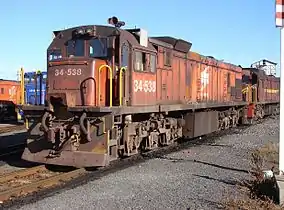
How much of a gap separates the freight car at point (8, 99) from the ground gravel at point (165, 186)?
23874mm

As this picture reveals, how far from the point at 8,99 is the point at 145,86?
25327 millimetres

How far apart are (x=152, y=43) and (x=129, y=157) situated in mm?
3692

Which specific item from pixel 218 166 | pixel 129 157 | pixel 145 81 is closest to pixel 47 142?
pixel 129 157

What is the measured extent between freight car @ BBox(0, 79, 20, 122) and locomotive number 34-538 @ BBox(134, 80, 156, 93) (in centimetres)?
2260

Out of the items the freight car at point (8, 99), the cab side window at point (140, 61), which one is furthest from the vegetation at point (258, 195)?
the freight car at point (8, 99)

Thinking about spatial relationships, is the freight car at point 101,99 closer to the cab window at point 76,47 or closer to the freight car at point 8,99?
the cab window at point 76,47

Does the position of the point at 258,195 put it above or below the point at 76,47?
below

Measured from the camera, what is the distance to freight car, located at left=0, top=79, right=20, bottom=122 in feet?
110

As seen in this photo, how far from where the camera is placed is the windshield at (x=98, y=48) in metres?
11.1

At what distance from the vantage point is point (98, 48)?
36.5ft

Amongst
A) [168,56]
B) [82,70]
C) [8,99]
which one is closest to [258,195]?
[82,70]

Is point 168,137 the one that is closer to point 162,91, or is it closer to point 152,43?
point 162,91

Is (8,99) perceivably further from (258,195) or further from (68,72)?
(258,195)

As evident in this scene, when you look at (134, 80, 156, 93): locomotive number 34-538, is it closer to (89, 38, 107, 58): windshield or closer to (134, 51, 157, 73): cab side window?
(134, 51, 157, 73): cab side window
